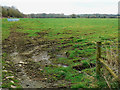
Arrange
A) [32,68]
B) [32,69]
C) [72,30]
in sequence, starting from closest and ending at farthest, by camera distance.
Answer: [32,69] → [32,68] → [72,30]

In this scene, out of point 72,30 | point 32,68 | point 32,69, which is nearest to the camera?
point 32,69

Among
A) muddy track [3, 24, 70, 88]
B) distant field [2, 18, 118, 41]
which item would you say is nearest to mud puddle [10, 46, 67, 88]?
muddy track [3, 24, 70, 88]

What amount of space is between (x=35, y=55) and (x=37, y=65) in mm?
2048

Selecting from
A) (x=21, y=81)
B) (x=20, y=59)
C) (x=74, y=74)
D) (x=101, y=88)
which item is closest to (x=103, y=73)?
(x=101, y=88)

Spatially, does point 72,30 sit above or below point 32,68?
above

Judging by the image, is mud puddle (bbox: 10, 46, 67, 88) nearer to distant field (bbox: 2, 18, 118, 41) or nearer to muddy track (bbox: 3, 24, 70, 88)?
muddy track (bbox: 3, 24, 70, 88)

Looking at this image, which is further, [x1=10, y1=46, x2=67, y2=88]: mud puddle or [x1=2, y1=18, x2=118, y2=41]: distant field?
[x1=2, y1=18, x2=118, y2=41]: distant field

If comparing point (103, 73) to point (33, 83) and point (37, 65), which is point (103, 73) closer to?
point (33, 83)

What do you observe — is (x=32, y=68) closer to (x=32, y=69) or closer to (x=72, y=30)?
(x=32, y=69)

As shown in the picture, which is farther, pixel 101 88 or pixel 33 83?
pixel 33 83

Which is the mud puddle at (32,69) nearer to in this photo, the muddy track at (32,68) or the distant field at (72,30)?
the muddy track at (32,68)

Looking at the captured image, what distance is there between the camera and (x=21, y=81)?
6.09 metres

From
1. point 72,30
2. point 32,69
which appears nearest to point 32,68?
point 32,69

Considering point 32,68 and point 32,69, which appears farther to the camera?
point 32,68
